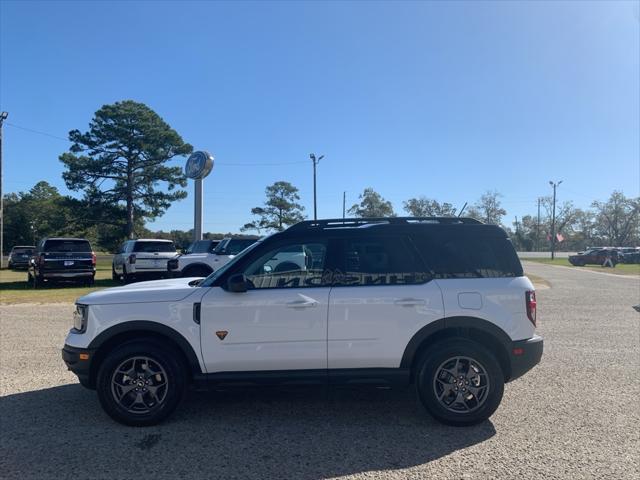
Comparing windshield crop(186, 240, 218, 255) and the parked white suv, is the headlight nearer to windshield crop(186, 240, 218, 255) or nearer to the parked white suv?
the parked white suv

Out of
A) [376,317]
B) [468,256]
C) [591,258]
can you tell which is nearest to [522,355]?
[468,256]

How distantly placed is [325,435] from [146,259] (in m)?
13.7

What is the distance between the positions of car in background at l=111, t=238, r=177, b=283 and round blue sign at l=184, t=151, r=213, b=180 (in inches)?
208

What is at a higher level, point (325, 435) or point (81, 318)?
point (81, 318)

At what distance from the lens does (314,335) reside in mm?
4109

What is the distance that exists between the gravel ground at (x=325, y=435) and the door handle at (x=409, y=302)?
111 centimetres

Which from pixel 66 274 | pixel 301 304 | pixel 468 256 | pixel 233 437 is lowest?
pixel 233 437

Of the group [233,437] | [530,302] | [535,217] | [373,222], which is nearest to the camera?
[233,437]

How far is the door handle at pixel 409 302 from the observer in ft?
13.6

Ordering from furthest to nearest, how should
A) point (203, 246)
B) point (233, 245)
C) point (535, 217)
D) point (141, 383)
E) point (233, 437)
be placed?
point (535, 217) < point (203, 246) < point (233, 245) < point (141, 383) < point (233, 437)

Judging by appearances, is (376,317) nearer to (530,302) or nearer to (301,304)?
(301,304)

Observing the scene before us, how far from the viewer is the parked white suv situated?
409 centimetres

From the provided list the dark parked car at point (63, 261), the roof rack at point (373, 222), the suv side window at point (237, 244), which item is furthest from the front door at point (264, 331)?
the dark parked car at point (63, 261)

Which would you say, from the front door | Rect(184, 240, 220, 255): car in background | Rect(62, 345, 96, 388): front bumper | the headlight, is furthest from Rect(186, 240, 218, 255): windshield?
the front door
